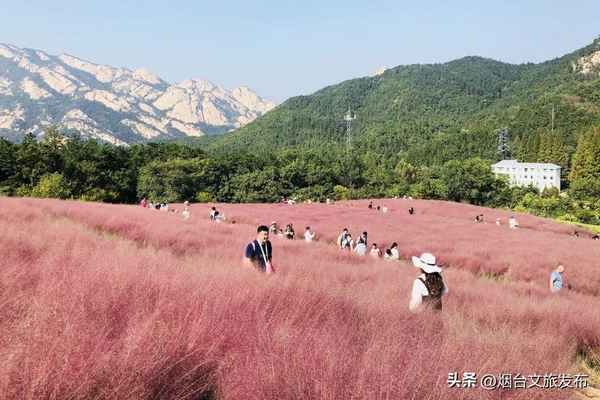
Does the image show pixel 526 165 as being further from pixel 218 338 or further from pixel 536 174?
pixel 218 338

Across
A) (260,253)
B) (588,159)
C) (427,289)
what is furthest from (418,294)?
(588,159)

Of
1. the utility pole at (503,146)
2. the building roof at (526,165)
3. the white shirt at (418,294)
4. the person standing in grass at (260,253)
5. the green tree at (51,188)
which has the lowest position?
the green tree at (51,188)

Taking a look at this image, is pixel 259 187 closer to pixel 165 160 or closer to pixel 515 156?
pixel 165 160

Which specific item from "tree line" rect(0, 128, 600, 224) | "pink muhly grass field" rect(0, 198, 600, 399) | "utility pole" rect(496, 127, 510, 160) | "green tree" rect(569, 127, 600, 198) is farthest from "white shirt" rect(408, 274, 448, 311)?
"utility pole" rect(496, 127, 510, 160)

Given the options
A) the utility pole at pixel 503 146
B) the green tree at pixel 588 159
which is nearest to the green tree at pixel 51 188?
the green tree at pixel 588 159

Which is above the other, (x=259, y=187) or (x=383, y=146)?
(x=383, y=146)

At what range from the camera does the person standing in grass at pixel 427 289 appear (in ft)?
19.4

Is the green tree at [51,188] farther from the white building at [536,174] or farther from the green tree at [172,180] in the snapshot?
the white building at [536,174]

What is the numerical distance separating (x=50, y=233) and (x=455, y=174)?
76.5m

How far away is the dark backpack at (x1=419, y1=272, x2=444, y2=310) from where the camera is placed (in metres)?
5.95

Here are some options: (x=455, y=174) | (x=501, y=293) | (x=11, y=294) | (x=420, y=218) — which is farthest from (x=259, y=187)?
(x=11, y=294)

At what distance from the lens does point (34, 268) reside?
14.2 ft

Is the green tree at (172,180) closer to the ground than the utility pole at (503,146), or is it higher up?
closer to the ground

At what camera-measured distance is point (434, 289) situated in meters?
6.07
